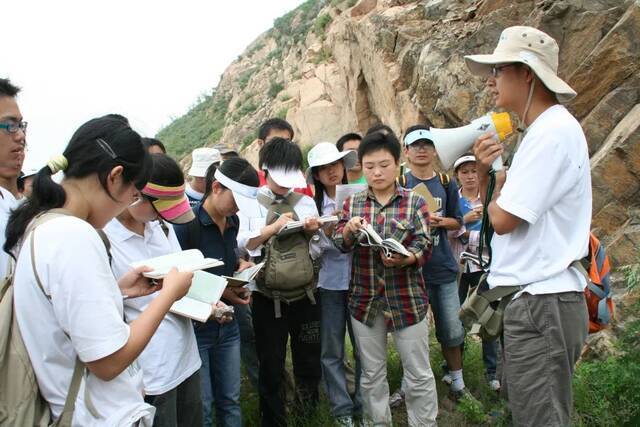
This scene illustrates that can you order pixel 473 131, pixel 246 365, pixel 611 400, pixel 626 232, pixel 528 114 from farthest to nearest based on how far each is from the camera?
pixel 626 232
pixel 246 365
pixel 611 400
pixel 473 131
pixel 528 114

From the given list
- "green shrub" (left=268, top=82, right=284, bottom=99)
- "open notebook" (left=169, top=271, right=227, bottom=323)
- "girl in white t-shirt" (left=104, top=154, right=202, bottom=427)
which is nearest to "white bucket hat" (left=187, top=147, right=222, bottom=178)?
"girl in white t-shirt" (left=104, top=154, right=202, bottom=427)

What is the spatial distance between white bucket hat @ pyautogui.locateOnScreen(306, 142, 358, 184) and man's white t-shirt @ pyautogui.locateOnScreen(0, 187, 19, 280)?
2.24 m

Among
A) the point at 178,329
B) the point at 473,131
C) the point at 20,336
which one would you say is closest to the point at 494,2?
the point at 473,131

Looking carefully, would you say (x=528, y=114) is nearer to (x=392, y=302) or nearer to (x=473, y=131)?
(x=473, y=131)

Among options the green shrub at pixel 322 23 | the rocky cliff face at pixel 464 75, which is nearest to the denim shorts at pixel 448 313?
the rocky cliff face at pixel 464 75

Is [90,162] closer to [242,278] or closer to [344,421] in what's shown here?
[242,278]

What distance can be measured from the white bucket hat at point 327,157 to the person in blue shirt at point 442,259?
0.51m

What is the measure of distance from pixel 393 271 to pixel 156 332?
65.6 inches

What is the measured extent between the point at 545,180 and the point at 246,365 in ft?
10.1

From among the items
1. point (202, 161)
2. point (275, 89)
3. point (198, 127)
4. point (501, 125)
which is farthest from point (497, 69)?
point (198, 127)

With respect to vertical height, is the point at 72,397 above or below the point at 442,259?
above


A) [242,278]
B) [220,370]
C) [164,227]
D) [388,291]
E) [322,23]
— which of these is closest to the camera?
[164,227]

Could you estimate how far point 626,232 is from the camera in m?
4.91

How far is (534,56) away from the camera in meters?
2.39
